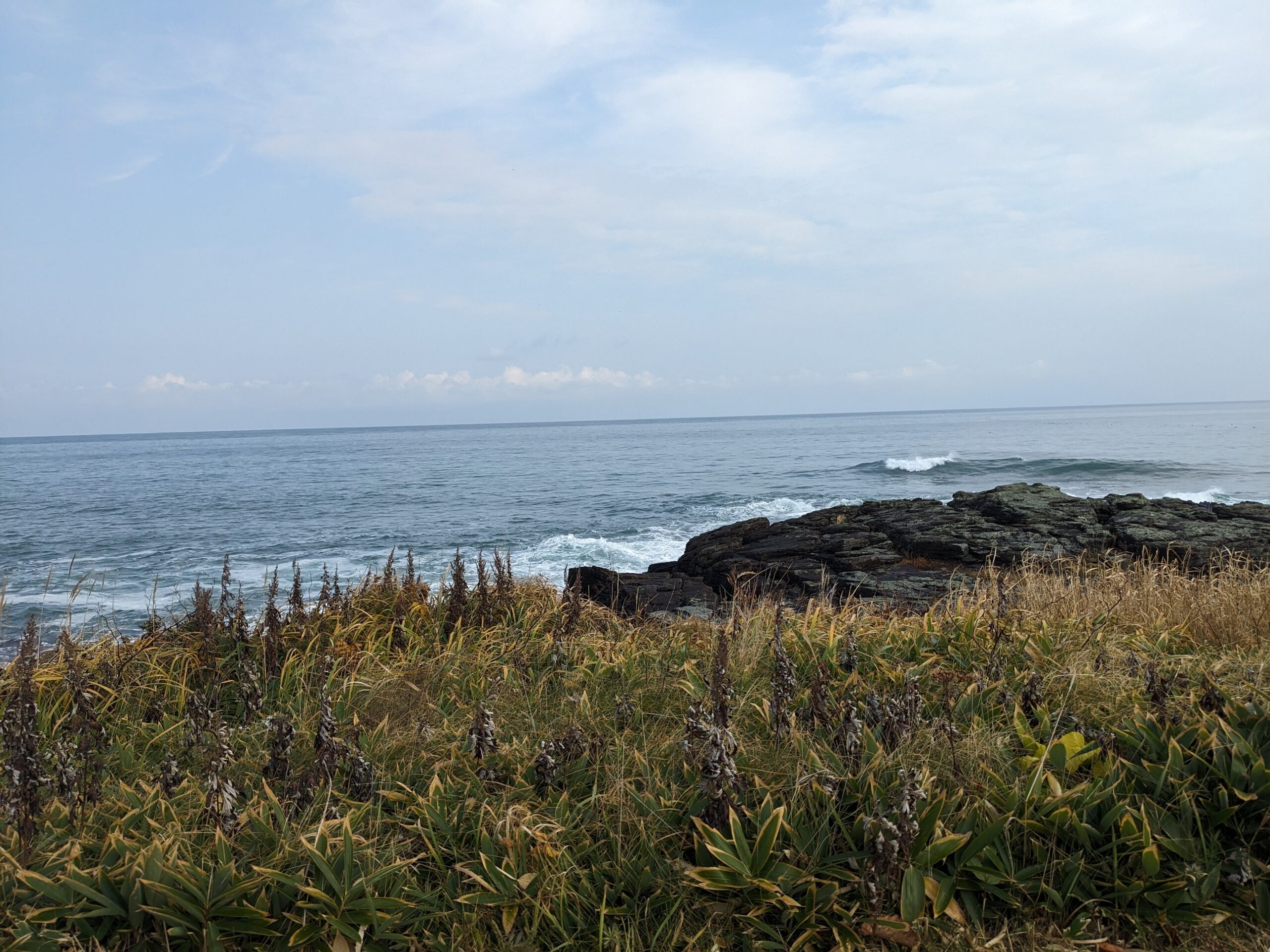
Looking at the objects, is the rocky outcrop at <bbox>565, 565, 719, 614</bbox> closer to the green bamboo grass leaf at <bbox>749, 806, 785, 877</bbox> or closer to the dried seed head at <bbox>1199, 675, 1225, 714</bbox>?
the dried seed head at <bbox>1199, 675, 1225, 714</bbox>

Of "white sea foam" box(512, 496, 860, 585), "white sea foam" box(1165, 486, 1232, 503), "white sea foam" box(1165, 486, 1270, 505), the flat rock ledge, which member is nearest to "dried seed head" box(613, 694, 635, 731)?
the flat rock ledge

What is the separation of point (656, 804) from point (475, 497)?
30172mm

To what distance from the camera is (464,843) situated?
303 cm

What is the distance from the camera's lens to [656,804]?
123 inches

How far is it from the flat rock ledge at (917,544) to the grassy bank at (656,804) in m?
4.81

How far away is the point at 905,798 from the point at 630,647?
9.35 feet

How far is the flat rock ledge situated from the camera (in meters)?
10.9

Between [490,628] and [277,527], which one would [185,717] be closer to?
[490,628]

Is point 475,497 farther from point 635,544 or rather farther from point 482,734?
point 482,734

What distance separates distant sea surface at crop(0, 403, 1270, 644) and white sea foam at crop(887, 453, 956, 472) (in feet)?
0.67

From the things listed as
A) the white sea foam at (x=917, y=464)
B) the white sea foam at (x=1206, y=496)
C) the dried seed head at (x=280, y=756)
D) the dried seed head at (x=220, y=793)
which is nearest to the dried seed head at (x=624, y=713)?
the dried seed head at (x=280, y=756)

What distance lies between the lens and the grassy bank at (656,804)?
2586 mm

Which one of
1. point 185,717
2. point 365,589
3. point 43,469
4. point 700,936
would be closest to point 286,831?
point 700,936

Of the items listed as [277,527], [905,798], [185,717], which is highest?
[905,798]
